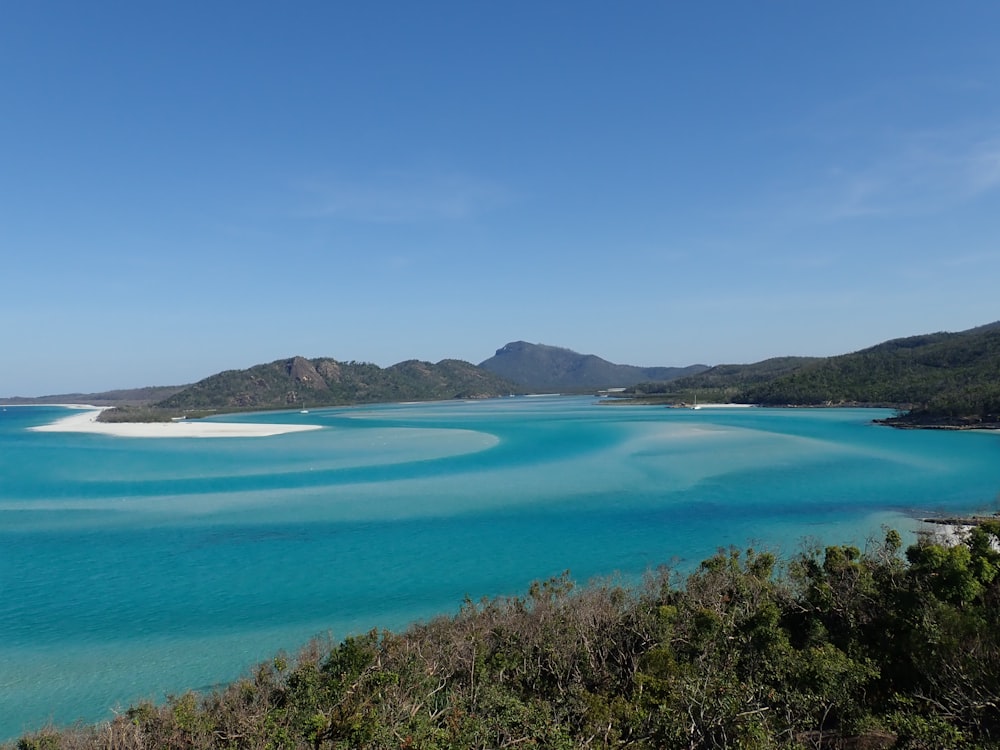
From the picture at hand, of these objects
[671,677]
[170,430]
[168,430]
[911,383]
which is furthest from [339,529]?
[911,383]

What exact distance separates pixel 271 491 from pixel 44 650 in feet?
72.7

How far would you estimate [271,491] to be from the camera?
1470 inches

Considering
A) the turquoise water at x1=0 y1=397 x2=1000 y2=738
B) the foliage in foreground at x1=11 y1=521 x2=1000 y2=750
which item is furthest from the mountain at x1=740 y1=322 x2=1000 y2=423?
the foliage in foreground at x1=11 y1=521 x2=1000 y2=750

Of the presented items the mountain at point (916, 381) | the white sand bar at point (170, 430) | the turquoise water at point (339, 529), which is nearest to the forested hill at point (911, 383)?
the mountain at point (916, 381)

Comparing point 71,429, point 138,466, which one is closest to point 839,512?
point 138,466

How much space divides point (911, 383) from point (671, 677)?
111 metres

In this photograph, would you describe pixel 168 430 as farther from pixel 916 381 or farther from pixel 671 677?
pixel 916 381

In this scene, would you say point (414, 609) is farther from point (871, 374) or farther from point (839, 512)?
point (871, 374)

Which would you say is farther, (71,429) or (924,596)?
(71,429)

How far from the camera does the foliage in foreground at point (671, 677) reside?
7.98 m

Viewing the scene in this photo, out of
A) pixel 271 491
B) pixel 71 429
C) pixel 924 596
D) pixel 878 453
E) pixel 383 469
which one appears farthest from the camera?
pixel 71 429

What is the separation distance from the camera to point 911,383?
97.6 meters

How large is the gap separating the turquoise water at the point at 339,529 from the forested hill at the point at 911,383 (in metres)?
14.9

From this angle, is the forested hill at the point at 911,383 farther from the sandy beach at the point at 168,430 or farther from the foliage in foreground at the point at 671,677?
the sandy beach at the point at 168,430
